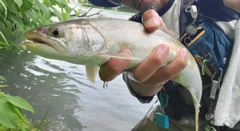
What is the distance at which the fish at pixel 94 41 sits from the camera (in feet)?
4.96

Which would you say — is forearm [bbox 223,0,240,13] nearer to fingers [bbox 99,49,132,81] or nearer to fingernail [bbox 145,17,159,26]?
fingernail [bbox 145,17,159,26]

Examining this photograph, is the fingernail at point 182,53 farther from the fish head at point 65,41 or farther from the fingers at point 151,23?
the fish head at point 65,41

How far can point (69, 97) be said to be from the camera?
520cm

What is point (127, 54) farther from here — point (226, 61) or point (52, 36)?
point (226, 61)

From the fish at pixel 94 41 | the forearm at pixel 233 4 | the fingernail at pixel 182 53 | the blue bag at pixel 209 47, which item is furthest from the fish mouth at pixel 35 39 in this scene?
the forearm at pixel 233 4

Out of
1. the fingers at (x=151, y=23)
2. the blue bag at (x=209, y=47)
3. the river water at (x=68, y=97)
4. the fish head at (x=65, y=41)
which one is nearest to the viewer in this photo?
the fish head at (x=65, y=41)

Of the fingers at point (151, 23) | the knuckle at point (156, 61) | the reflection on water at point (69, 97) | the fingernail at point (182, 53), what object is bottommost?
the reflection on water at point (69, 97)

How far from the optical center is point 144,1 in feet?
8.71

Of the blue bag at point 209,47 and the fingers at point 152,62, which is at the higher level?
the fingers at point 152,62

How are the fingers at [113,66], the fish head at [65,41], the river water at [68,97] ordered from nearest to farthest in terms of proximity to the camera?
the fish head at [65,41] < the fingers at [113,66] < the river water at [68,97]

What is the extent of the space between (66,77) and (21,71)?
2.73 feet

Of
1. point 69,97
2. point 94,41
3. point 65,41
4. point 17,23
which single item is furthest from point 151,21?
point 69,97

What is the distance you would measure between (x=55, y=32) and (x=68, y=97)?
3.77 meters

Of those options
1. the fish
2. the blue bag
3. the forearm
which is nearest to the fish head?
the fish
